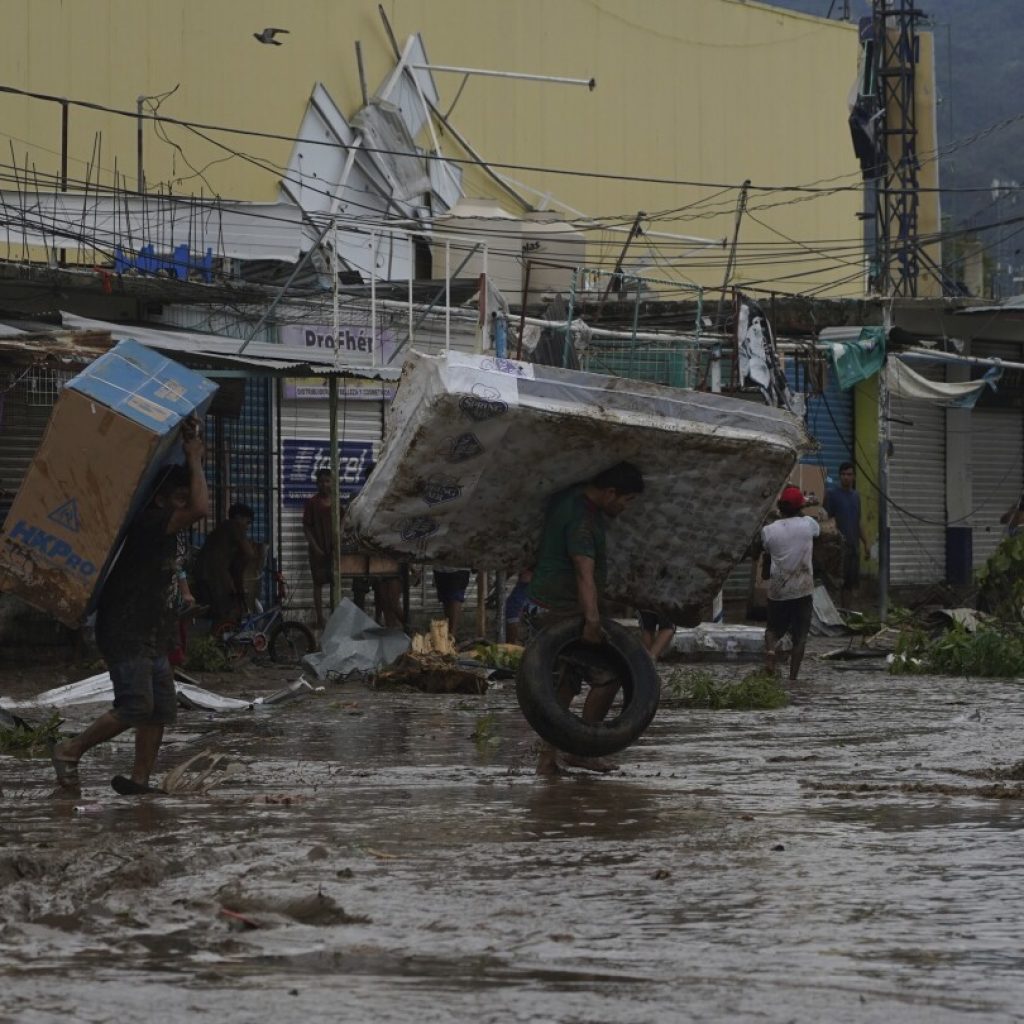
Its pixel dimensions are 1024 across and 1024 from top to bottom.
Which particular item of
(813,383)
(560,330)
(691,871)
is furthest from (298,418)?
(691,871)

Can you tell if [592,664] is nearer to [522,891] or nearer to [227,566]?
[522,891]

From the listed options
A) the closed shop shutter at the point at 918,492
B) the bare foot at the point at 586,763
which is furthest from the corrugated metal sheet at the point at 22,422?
the closed shop shutter at the point at 918,492

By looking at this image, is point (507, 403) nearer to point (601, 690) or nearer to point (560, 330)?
point (601, 690)

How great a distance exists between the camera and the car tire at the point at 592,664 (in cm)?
942

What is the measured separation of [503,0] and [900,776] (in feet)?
87.2

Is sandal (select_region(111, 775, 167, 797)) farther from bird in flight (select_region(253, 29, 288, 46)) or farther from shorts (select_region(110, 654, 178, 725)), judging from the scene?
bird in flight (select_region(253, 29, 288, 46))

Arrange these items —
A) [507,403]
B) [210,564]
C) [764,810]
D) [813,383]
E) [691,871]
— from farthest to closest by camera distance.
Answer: [813,383] → [210,564] → [507,403] → [764,810] → [691,871]

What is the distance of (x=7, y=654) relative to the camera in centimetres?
1672

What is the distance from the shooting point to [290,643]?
59.9 feet

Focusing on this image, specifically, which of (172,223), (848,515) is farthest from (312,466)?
(848,515)

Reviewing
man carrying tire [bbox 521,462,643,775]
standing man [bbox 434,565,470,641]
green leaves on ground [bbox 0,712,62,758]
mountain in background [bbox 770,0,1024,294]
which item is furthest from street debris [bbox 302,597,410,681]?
mountain in background [bbox 770,0,1024,294]

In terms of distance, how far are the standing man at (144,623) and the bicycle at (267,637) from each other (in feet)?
27.7

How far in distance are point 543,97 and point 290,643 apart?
18.7m

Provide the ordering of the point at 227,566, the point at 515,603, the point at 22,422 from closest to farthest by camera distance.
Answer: the point at 227,566
the point at 515,603
the point at 22,422
